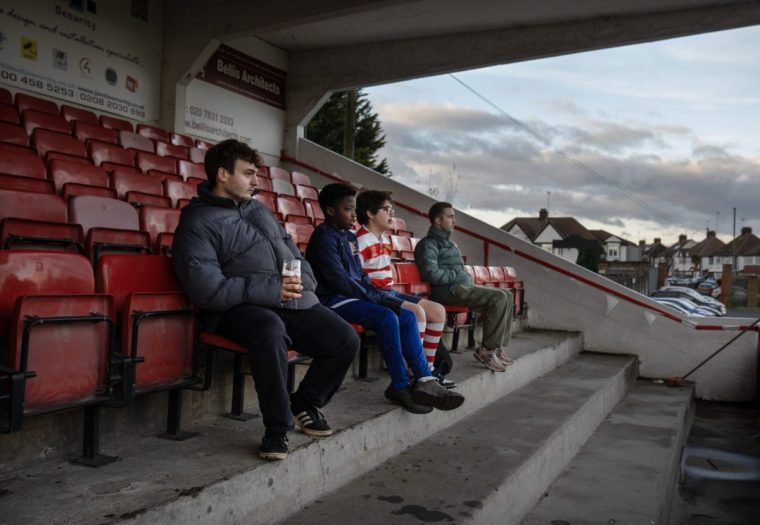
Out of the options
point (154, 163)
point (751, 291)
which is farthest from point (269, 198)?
point (751, 291)

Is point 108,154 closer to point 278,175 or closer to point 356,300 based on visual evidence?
point 278,175

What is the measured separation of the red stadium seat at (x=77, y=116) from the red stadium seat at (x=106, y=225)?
3036 mm

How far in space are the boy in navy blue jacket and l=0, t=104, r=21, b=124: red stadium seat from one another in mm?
3254

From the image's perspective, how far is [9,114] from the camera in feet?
17.7

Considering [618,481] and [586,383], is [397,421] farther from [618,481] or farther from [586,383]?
[586,383]

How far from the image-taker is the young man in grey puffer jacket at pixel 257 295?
2562mm

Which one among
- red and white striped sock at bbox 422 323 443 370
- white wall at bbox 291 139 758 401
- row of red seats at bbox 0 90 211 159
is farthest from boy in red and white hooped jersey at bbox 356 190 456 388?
white wall at bbox 291 139 758 401

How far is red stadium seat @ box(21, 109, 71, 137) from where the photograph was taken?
17.9 feet

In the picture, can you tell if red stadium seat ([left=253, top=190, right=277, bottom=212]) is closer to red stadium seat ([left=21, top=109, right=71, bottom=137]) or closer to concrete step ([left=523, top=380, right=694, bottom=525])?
red stadium seat ([left=21, top=109, right=71, bottom=137])

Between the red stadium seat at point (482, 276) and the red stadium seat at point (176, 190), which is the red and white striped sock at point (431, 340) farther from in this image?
the red stadium seat at point (482, 276)

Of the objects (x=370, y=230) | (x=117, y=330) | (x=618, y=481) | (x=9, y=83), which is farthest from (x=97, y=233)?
(x=9, y=83)

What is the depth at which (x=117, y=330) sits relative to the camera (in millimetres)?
2605

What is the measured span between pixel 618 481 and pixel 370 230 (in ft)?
6.79

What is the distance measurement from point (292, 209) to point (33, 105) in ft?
8.43
